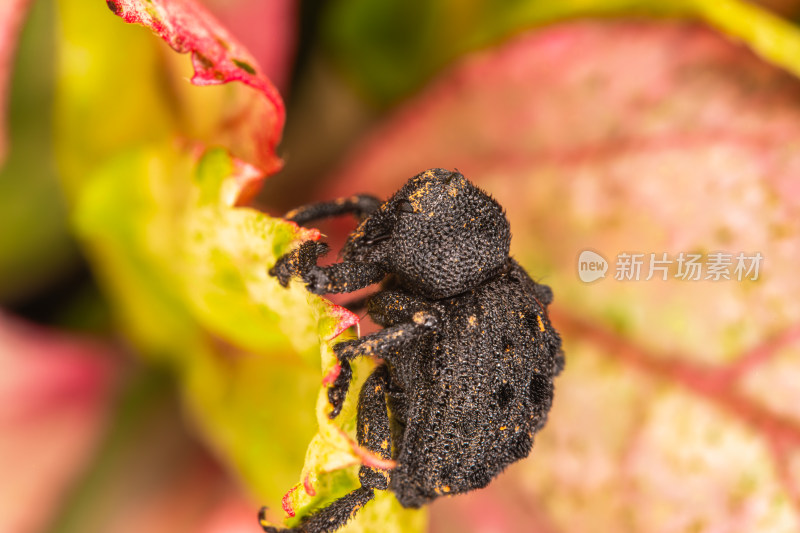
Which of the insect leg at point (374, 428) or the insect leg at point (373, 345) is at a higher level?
the insect leg at point (373, 345)

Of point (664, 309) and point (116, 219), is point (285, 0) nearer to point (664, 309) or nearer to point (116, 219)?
point (116, 219)

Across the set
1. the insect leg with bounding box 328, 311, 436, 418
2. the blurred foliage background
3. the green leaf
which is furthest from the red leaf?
the green leaf

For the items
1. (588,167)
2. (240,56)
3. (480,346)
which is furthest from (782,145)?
(240,56)

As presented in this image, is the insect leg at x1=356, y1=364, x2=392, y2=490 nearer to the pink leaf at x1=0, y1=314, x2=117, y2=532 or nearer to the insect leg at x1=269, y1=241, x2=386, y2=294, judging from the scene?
the insect leg at x1=269, y1=241, x2=386, y2=294

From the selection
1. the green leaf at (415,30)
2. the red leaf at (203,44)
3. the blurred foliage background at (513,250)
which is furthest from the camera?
the green leaf at (415,30)

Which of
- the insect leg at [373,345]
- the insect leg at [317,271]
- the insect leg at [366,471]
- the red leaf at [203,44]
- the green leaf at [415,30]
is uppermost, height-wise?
the green leaf at [415,30]

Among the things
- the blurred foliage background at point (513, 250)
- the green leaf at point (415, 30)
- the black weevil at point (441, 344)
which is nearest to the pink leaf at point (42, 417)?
the blurred foliage background at point (513, 250)

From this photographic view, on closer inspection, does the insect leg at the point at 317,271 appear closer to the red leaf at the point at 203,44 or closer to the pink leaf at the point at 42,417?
the red leaf at the point at 203,44

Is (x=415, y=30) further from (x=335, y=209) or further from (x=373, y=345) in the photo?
(x=373, y=345)
